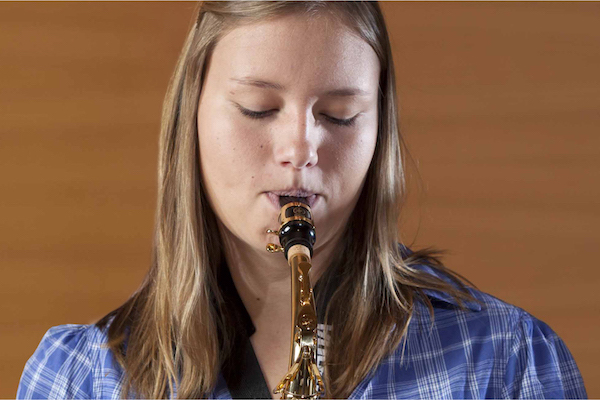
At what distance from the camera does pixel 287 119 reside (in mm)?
1064

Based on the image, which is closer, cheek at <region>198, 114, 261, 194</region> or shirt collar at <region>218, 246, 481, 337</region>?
cheek at <region>198, 114, 261, 194</region>

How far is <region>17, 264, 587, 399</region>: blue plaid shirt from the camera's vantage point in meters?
1.15

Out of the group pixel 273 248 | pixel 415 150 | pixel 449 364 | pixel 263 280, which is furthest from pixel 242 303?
pixel 415 150

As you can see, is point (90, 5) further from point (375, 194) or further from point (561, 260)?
point (561, 260)

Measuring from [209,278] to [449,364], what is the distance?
37 centimetres

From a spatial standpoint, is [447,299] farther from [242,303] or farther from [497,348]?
[242,303]

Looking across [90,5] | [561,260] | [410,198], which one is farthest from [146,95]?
[561,260]

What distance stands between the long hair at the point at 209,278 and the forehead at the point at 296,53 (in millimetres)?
59

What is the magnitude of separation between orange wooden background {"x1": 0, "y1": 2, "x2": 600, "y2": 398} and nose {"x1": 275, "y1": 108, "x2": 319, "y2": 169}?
95 cm

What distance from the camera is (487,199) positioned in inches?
78.8

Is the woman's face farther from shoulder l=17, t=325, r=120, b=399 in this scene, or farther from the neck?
shoulder l=17, t=325, r=120, b=399

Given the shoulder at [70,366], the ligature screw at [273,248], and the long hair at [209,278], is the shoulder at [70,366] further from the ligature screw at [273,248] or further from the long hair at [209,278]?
the ligature screw at [273,248]

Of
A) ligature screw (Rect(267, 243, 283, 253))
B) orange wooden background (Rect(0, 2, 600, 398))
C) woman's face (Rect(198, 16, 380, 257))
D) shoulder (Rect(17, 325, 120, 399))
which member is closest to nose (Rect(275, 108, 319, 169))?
woman's face (Rect(198, 16, 380, 257))

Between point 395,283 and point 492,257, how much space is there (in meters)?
0.86
